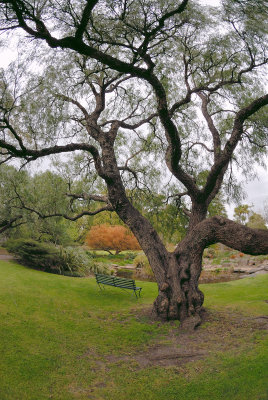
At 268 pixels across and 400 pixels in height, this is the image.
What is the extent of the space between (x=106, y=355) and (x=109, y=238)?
1970cm

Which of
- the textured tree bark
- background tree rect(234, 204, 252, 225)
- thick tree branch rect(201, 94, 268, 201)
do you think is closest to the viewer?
thick tree branch rect(201, 94, 268, 201)

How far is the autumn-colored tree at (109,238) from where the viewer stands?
24375mm

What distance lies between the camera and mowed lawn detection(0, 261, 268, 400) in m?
4.12

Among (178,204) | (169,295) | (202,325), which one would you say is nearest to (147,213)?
(178,204)

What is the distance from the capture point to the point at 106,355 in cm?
548

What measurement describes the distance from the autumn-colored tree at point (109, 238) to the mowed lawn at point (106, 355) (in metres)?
14.9

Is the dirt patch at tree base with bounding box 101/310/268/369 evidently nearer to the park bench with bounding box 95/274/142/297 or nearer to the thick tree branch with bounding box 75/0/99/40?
the park bench with bounding box 95/274/142/297

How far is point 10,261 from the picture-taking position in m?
15.1

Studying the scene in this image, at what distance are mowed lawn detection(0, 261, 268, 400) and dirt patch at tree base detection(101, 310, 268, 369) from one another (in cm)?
5

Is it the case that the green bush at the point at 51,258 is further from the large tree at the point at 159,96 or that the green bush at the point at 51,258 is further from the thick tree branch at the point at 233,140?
the thick tree branch at the point at 233,140

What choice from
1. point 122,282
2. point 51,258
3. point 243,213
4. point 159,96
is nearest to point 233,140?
point 159,96

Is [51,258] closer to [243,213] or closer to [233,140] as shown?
[233,140]

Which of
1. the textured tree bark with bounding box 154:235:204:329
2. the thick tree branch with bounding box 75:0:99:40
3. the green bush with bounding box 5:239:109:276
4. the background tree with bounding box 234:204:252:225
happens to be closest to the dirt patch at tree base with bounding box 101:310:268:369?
the textured tree bark with bounding box 154:235:204:329

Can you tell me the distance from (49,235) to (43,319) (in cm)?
1005
